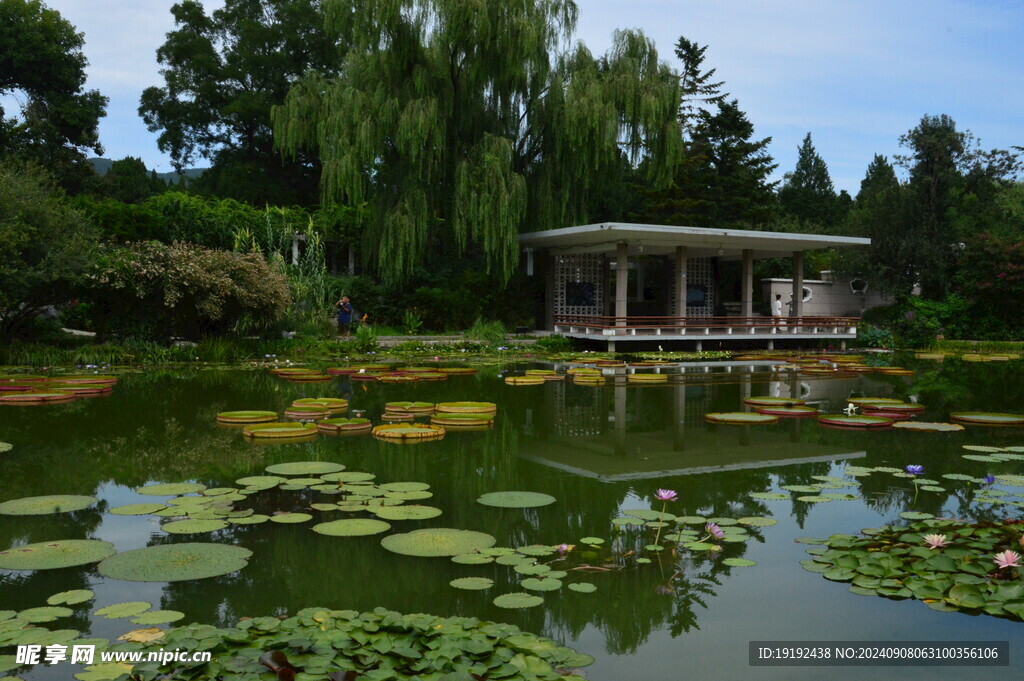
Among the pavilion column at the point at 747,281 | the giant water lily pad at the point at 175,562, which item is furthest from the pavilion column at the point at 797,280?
the giant water lily pad at the point at 175,562

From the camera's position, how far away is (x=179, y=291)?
1684 centimetres

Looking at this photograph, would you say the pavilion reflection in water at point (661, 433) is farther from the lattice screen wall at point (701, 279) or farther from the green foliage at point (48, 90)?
the green foliage at point (48, 90)

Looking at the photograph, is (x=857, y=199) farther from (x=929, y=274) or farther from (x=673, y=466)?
(x=673, y=466)

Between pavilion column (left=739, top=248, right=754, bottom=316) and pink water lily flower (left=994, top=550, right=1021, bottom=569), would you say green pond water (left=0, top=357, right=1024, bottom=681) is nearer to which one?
pink water lily flower (left=994, top=550, right=1021, bottom=569)

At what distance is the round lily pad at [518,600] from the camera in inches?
150

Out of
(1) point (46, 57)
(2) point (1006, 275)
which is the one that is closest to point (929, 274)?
(2) point (1006, 275)

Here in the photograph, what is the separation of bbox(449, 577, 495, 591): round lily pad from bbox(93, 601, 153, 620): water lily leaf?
1449mm

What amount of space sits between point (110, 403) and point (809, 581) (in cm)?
949

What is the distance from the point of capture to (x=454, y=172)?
23.7 metres

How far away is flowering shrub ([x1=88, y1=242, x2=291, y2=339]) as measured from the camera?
16484mm

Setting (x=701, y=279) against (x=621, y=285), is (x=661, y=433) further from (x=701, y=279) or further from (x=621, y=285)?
(x=701, y=279)

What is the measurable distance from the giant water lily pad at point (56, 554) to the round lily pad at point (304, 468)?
1.90 meters

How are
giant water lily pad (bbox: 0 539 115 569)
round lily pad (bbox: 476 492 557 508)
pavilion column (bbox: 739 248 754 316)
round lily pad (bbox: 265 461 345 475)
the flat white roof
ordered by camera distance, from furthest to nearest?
pavilion column (bbox: 739 248 754 316) → the flat white roof → round lily pad (bbox: 265 461 345 475) → round lily pad (bbox: 476 492 557 508) → giant water lily pad (bbox: 0 539 115 569)

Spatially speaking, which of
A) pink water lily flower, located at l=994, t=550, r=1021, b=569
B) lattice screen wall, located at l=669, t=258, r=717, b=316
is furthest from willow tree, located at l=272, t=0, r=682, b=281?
pink water lily flower, located at l=994, t=550, r=1021, b=569
